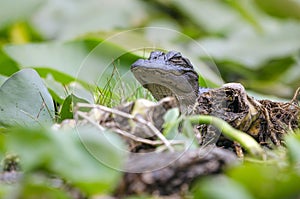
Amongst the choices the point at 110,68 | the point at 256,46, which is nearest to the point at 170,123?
the point at 110,68

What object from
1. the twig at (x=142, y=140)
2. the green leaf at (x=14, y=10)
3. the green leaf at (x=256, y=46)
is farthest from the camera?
the green leaf at (x=256, y=46)

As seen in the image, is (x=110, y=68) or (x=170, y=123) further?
(x=110, y=68)

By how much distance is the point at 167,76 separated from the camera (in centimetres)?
78

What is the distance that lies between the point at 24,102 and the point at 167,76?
0.17m

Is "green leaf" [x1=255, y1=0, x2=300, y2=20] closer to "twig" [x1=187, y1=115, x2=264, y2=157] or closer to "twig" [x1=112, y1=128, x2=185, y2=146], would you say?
"twig" [x1=187, y1=115, x2=264, y2=157]

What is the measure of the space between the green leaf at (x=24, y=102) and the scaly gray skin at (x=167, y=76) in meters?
0.12

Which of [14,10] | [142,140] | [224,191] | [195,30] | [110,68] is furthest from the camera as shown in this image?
[195,30]

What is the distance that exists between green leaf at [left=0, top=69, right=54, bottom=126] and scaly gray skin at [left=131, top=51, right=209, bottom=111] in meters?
0.12

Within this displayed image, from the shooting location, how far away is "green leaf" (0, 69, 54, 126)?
792 millimetres

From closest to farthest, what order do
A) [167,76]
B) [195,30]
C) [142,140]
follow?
[142,140] → [167,76] → [195,30]

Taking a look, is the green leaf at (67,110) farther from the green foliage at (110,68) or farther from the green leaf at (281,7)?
the green leaf at (281,7)

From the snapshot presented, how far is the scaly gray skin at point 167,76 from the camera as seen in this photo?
2.50 feet

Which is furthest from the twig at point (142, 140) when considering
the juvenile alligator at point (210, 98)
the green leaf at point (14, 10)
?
the green leaf at point (14, 10)

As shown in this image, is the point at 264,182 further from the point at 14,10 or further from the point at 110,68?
the point at 14,10
